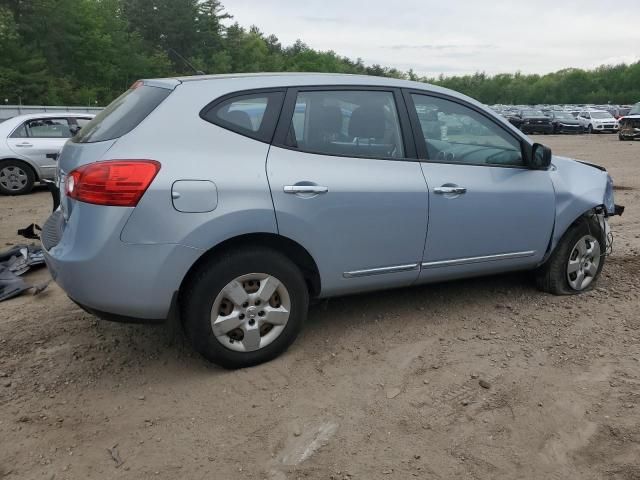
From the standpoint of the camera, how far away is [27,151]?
9.73 metres

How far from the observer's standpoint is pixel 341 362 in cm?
363

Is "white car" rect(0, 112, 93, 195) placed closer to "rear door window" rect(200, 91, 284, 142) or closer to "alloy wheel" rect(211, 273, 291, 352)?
"rear door window" rect(200, 91, 284, 142)

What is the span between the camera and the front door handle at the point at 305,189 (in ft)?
11.0

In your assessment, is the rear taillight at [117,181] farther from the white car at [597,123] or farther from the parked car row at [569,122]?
the white car at [597,123]

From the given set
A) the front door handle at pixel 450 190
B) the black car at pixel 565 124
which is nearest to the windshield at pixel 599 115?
the black car at pixel 565 124

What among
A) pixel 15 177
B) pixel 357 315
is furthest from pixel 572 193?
pixel 15 177

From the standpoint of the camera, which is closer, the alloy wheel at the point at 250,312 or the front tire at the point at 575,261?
the alloy wheel at the point at 250,312

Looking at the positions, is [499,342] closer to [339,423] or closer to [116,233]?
[339,423]

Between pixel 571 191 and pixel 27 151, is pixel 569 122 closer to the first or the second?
pixel 27 151

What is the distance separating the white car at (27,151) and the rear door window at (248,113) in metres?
7.27

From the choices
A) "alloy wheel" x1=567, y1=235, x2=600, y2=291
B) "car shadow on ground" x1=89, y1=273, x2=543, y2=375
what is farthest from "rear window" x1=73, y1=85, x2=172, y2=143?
"alloy wheel" x1=567, y1=235, x2=600, y2=291

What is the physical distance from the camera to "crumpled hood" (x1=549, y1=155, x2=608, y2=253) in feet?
14.6

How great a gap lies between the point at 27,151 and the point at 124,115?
737cm

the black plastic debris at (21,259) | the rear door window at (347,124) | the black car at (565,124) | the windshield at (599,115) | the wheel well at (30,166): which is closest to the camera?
the rear door window at (347,124)
